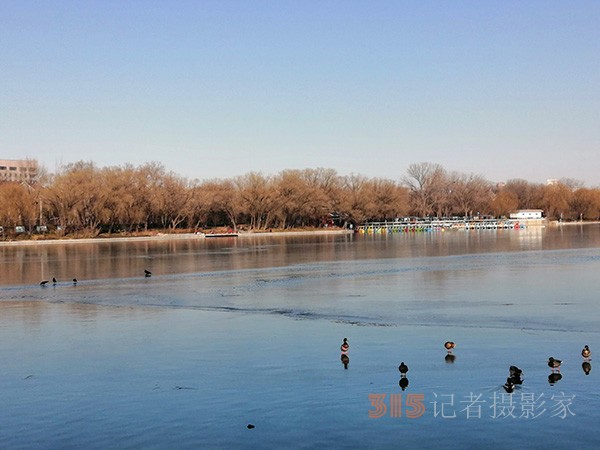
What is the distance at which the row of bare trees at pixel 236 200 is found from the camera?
9831cm

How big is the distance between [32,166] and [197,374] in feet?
331

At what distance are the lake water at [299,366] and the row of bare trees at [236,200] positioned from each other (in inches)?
2552

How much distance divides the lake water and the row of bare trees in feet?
213

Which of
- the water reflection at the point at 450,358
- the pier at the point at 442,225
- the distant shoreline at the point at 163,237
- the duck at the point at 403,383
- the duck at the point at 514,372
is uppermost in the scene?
the pier at the point at 442,225

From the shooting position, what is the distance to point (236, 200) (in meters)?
118

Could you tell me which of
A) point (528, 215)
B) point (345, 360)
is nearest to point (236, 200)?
point (528, 215)

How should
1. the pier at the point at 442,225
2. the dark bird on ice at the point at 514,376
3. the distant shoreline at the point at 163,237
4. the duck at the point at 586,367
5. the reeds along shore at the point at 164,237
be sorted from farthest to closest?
the pier at the point at 442,225, the reeds along shore at the point at 164,237, the distant shoreline at the point at 163,237, the duck at the point at 586,367, the dark bird on ice at the point at 514,376

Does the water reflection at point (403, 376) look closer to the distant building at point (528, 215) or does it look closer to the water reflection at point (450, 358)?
the water reflection at point (450, 358)

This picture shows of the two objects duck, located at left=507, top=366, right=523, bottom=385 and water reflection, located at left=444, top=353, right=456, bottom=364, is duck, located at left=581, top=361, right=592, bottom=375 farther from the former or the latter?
water reflection, located at left=444, top=353, right=456, bottom=364

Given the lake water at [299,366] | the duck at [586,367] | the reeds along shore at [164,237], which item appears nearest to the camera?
the lake water at [299,366]

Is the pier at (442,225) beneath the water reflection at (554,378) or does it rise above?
above

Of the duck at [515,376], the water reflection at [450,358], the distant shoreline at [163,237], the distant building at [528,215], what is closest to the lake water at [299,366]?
the water reflection at [450,358]

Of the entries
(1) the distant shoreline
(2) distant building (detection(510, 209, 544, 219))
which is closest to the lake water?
(1) the distant shoreline

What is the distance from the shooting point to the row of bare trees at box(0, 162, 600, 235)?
323 feet
